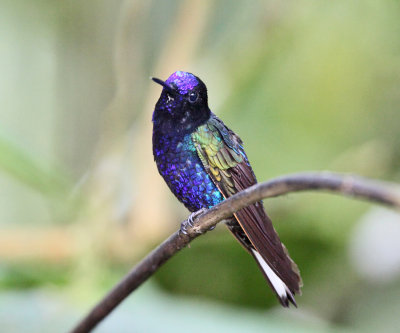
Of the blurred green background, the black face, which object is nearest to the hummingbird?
the black face

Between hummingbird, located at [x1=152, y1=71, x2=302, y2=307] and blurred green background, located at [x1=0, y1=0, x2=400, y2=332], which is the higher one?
blurred green background, located at [x1=0, y1=0, x2=400, y2=332]

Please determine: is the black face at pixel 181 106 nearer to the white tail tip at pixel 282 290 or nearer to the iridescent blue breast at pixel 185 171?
the iridescent blue breast at pixel 185 171

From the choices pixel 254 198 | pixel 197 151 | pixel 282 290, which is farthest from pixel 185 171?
pixel 254 198

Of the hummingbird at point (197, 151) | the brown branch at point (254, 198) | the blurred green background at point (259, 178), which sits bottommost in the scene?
the brown branch at point (254, 198)

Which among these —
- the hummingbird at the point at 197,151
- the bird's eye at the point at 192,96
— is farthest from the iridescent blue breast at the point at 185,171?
the bird's eye at the point at 192,96

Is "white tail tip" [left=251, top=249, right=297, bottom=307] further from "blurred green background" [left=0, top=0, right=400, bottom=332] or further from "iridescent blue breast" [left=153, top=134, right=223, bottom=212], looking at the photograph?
"blurred green background" [left=0, top=0, right=400, bottom=332]

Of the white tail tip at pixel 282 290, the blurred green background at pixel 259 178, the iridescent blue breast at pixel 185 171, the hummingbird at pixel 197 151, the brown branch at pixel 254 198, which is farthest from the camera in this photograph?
the blurred green background at pixel 259 178
